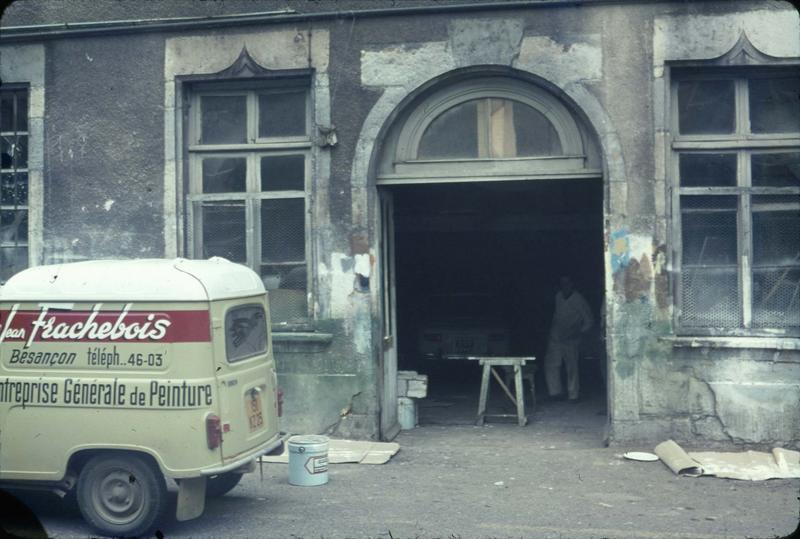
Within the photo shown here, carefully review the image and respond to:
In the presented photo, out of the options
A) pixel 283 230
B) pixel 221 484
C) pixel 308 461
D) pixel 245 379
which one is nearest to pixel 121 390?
pixel 245 379

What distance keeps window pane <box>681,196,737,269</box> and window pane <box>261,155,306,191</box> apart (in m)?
4.35

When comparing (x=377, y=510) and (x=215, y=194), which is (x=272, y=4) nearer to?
(x=215, y=194)

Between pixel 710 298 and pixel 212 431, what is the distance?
229 inches

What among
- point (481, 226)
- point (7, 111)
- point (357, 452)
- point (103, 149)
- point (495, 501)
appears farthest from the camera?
point (481, 226)

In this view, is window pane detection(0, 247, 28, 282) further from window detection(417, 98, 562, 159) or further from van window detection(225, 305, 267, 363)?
window detection(417, 98, 562, 159)

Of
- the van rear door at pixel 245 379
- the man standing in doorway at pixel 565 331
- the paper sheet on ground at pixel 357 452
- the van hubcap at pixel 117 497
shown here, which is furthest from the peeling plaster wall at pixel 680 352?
the van hubcap at pixel 117 497

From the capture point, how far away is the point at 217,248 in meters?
10.5

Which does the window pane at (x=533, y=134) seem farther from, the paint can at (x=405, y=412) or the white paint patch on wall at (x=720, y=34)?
the paint can at (x=405, y=412)

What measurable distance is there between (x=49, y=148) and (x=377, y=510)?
6.30m

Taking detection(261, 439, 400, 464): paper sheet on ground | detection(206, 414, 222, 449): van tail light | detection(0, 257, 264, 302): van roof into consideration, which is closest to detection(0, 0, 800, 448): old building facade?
detection(261, 439, 400, 464): paper sheet on ground

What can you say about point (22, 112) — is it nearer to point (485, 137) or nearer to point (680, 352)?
point (485, 137)

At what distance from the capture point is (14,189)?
1083cm

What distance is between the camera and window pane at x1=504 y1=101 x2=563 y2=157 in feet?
32.6

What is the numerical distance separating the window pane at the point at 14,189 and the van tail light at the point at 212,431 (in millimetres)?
5829
